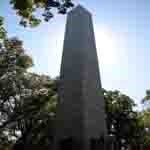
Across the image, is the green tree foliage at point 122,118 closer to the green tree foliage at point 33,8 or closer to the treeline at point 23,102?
the treeline at point 23,102

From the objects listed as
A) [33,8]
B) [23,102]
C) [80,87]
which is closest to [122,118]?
[23,102]

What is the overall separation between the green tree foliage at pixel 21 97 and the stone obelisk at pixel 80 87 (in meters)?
4.31

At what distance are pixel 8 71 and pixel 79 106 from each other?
7024mm

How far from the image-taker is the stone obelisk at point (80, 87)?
53.2 ft

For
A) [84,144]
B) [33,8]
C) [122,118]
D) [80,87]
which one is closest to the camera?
[33,8]

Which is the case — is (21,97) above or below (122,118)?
above

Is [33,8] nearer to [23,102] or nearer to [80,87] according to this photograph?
[80,87]

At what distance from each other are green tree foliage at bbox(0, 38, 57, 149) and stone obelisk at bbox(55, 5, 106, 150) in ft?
14.2

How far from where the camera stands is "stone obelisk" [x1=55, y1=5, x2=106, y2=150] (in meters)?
16.2

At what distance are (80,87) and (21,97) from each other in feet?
23.6

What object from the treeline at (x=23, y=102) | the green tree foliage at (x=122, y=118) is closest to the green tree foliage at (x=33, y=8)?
the treeline at (x=23, y=102)

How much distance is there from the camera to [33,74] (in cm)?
2266

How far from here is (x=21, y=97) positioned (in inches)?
866

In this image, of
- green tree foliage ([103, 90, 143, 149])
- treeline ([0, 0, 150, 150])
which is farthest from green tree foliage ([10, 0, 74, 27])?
green tree foliage ([103, 90, 143, 149])
